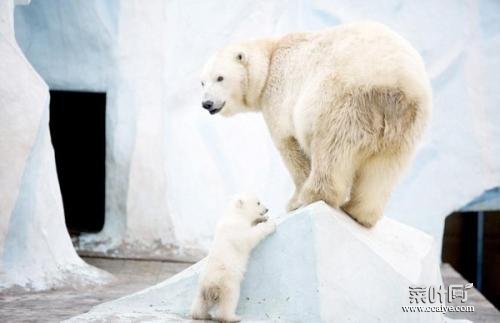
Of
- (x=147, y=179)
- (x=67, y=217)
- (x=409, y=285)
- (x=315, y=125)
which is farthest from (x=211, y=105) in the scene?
(x=67, y=217)

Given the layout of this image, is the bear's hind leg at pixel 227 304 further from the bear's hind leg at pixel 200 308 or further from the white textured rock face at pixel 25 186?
the white textured rock face at pixel 25 186

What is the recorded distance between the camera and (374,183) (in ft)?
13.3

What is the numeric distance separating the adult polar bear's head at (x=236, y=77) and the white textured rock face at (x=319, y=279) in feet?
3.34

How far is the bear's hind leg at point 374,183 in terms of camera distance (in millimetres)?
3996

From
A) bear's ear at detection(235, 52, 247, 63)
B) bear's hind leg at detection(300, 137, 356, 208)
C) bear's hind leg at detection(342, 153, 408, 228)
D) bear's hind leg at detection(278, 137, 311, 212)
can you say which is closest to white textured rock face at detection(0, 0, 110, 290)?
bear's ear at detection(235, 52, 247, 63)

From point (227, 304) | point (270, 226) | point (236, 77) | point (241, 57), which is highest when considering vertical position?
point (241, 57)

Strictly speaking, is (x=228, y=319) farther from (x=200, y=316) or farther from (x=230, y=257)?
(x=230, y=257)

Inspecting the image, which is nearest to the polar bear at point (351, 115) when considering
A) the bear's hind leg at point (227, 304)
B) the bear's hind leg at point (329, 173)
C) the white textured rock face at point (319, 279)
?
the bear's hind leg at point (329, 173)

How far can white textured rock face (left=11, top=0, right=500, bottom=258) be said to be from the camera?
25.9ft

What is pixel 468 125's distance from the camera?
8094 mm

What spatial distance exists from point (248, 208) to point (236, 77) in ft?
3.32

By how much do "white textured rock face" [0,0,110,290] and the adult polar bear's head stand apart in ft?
6.44

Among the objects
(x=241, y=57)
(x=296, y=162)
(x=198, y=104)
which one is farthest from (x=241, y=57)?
(x=198, y=104)

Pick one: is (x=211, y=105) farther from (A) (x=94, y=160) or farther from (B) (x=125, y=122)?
(A) (x=94, y=160)
